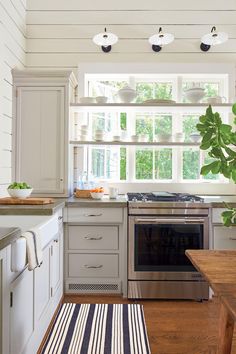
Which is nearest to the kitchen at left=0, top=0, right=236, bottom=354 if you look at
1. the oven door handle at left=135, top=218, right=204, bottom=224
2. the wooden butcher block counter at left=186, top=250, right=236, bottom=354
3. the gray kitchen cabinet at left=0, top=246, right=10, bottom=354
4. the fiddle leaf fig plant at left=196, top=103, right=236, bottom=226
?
the oven door handle at left=135, top=218, right=204, bottom=224

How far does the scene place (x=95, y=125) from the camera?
11.9 feet

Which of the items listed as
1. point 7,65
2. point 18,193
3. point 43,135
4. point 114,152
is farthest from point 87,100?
point 18,193

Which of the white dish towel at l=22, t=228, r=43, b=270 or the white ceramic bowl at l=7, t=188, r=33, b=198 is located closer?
the white dish towel at l=22, t=228, r=43, b=270

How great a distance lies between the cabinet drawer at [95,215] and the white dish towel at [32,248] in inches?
47.6

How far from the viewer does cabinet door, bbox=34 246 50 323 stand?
1.87 metres

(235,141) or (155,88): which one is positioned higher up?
(155,88)

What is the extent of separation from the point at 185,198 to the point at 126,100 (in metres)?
1.20

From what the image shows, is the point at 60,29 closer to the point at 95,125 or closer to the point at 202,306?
the point at 95,125

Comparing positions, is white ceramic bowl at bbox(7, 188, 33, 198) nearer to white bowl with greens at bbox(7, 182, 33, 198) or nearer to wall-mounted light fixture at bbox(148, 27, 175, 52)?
white bowl with greens at bbox(7, 182, 33, 198)

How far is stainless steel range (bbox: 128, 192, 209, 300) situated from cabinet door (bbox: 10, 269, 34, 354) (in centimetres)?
122

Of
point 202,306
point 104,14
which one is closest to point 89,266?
point 202,306

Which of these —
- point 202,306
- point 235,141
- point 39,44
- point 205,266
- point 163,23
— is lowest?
point 202,306

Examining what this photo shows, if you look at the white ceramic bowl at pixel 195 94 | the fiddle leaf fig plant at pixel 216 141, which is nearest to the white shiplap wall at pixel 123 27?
the white ceramic bowl at pixel 195 94

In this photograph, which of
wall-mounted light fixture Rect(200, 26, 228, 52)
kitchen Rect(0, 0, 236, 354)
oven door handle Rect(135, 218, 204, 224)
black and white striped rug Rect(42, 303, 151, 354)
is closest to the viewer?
black and white striped rug Rect(42, 303, 151, 354)
